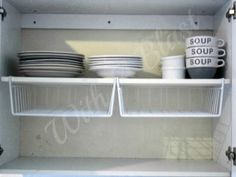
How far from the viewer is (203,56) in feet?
3.12

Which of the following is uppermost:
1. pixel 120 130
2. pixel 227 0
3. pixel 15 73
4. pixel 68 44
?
pixel 227 0

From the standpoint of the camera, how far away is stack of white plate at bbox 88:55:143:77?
94cm

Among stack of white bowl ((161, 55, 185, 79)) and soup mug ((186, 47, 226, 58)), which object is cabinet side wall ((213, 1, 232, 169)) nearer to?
soup mug ((186, 47, 226, 58))

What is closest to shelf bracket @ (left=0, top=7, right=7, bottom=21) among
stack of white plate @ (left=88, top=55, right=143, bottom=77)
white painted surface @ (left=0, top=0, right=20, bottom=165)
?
white painted surface @ (left=0, top=0, right=20, bottom=165)

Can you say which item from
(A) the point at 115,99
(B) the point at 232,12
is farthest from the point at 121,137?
(B) the point at 232,12

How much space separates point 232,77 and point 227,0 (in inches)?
10.8

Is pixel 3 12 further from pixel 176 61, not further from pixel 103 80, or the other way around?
pixel 176 61

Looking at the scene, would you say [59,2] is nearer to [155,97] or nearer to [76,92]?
[76,92]

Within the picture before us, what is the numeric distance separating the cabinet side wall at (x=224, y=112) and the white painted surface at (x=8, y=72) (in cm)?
76

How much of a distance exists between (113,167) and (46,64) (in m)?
0.42

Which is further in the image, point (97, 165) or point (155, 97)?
point (155, 97)

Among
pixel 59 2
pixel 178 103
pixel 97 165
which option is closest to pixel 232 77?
pixel 178 103

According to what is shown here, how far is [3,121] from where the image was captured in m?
0.98

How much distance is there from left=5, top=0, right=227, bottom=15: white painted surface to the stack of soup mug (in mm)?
150
